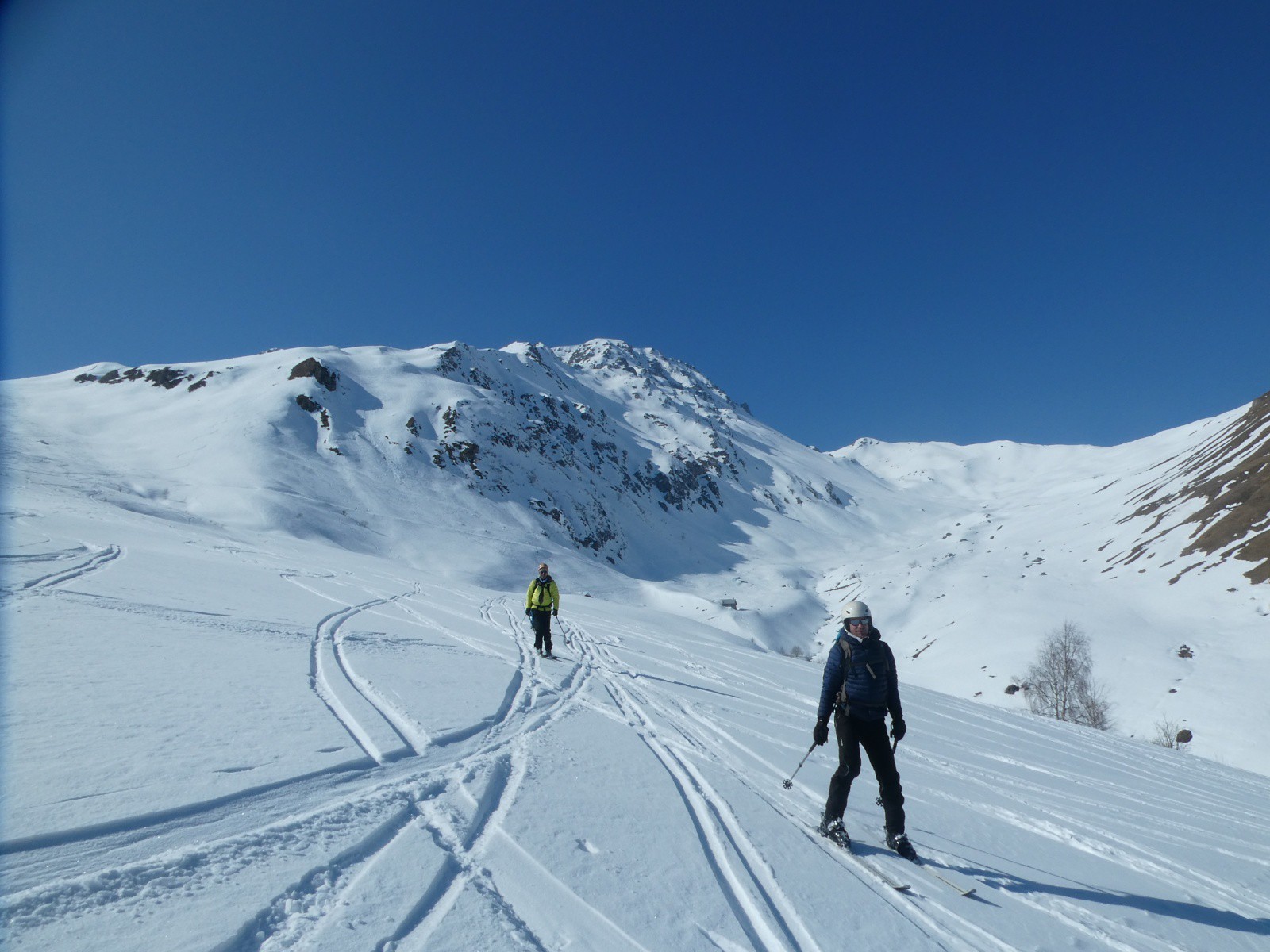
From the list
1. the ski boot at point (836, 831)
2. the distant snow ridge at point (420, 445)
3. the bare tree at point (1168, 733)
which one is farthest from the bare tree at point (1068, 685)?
the distant snow ridge at point (420, 445)

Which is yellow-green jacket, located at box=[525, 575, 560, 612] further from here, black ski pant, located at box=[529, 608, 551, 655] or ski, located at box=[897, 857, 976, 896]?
ski, located at box=[897, 857, 976, 896]

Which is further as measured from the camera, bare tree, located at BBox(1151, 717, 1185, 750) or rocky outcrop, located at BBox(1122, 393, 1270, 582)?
rocky outcrop, located at BBox(1122, 393, 1270, 582)

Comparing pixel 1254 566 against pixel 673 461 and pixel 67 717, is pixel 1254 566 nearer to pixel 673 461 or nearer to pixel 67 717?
pixel 67 717

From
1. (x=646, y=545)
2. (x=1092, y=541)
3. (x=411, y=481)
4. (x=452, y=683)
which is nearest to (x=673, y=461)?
(x=646, y=545)

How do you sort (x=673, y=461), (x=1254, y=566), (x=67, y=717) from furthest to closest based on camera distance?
1. (x=673, y=461)
2. (x=1254, y=566)
3. (x=67, y=717)

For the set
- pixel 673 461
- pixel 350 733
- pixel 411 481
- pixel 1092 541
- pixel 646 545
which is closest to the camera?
pixel 350 733

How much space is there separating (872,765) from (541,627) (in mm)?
9361

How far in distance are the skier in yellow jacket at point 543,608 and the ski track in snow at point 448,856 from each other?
559 centimetres

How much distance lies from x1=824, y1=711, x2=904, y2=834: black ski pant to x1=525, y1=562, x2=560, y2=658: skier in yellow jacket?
8.88 metres

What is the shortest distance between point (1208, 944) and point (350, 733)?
763cm

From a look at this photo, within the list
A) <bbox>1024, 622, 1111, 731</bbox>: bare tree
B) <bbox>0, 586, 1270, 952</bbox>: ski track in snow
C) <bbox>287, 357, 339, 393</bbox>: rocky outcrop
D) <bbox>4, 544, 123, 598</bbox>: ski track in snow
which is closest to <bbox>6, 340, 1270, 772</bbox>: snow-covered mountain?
<bbox>287, 357, 339, 393</bbox>: rocky outcrop

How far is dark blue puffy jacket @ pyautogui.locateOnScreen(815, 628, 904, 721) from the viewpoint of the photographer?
5.47 m

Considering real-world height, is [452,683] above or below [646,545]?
below

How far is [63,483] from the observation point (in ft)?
143
